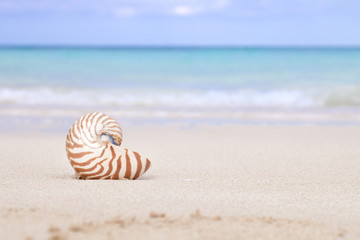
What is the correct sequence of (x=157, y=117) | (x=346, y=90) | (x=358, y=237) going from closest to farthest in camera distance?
1. (x=358, y=237)
2. (x=157, y=117)
3. (x=346, y=90)

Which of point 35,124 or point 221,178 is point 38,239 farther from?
point 35,124

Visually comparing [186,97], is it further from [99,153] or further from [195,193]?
[195,193]

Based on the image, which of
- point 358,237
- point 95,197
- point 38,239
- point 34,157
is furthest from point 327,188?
point 34,157

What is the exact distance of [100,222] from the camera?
11.0ft

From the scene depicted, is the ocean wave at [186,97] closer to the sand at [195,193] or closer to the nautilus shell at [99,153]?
the sand at [195,193]

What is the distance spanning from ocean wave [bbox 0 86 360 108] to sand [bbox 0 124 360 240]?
21.8 feet

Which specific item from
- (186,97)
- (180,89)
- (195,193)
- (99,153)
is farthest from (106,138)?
(180,89)

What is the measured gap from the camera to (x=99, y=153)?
4.72 meters

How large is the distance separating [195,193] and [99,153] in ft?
3.17

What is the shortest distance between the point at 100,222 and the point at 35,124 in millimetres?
6821

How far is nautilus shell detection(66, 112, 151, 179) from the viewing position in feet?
15.5

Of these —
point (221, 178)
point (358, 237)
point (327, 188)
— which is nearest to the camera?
point (358, 237)

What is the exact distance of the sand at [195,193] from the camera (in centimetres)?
326

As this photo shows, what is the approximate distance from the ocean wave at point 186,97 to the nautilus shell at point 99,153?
8980 mm
